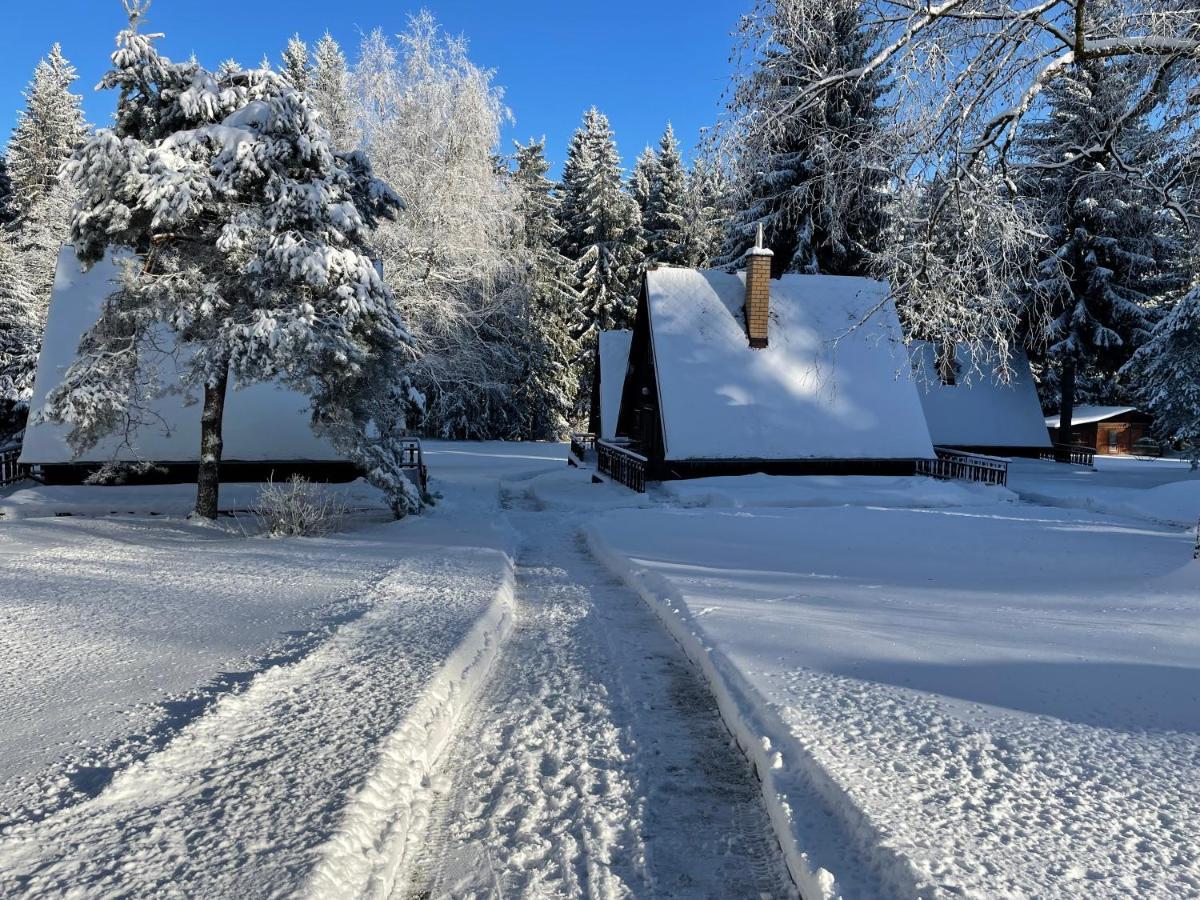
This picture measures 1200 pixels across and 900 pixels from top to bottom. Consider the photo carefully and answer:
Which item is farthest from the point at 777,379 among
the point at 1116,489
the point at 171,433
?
the point at 171,433

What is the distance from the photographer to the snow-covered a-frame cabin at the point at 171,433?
15461mm

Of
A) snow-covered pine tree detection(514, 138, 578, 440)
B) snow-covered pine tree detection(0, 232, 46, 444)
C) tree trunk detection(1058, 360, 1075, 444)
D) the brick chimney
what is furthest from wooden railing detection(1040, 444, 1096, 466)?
snow-covered pine tree detection(0, 232, 46, 444)

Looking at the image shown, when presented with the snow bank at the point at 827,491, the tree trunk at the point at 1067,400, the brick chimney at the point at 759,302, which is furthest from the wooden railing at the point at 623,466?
the tree trunk at the point at 1067,400

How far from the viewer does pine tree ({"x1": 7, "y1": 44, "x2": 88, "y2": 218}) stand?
43.1 m

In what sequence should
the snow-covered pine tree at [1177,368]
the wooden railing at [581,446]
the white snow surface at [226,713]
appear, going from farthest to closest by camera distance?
the wooden railing at [581,446] < the snow-covered pine tree at [1177,368] < the white snow surface at [226,713]

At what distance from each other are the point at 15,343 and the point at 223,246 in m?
16.8

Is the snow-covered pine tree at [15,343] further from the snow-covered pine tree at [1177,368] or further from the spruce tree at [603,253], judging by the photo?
the snow-covered pine tree at [1177,368]

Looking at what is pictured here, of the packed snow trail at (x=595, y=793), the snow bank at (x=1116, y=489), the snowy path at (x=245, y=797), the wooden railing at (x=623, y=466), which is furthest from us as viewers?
the wooden railing at (x=623, y=466)

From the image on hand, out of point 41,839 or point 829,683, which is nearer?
point 41,839

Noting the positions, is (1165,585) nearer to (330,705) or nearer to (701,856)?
(701,856)

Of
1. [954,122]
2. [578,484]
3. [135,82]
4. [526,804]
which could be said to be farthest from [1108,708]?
[578,484]

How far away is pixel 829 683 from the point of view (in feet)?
16.0

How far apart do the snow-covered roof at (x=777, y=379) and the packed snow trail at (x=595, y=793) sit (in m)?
12.2

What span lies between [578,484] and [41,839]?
17.1 metres
